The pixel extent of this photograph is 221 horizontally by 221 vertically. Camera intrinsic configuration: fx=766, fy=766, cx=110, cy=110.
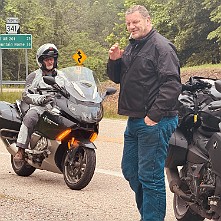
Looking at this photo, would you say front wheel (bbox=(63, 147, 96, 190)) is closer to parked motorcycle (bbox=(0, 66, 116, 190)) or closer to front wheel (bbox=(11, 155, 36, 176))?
parked motorcycle (bbox=(0, 66, 116, 190))

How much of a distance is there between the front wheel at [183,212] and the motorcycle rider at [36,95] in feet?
8.40

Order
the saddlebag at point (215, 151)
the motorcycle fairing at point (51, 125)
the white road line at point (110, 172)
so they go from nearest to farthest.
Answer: the saddlebag at point (215, 151) < the motorcycle fairing at point (51, 125) < the white road line at point (110, 172)

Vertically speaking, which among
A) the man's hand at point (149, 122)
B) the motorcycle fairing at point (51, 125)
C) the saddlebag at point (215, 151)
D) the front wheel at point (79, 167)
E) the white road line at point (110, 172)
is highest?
the man's hand at point (149, 122)

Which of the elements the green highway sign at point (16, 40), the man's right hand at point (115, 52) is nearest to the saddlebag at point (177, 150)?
the man's right hand at point (115, 52)

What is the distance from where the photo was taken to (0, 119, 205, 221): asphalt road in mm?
7059

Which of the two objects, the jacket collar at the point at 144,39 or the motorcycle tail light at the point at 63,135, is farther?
the motorcycle tail light at the point at 63,135

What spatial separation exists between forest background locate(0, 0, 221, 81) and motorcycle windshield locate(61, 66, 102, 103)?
33.6 m

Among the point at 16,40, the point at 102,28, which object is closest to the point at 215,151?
the point at 16,40

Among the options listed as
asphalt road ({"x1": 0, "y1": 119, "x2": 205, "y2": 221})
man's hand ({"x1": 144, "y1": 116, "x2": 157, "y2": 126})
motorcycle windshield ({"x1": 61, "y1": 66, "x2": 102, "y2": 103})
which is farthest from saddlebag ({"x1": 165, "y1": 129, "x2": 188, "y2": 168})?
motorcycle windshield ({"x1": 61, "y1": 66, "x2": 102, "y2": 103})

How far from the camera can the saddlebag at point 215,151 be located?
5.65 m

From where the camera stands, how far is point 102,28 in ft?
377

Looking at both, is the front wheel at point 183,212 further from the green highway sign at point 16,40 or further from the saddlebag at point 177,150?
the green highway sign at point 16,40

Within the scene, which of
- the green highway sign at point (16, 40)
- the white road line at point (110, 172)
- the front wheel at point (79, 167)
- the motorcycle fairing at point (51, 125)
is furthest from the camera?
the green highway sign at point (16, 40)

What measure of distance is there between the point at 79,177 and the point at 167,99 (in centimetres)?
310
